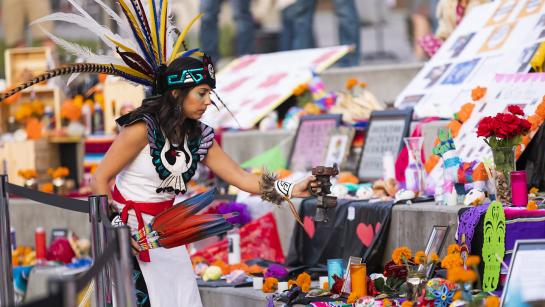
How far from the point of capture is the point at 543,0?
298 inches

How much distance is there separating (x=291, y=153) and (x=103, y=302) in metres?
3.78

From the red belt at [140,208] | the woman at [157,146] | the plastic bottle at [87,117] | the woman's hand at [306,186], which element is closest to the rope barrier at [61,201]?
the woman at [157,146]

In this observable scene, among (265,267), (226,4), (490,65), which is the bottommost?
(265,267)

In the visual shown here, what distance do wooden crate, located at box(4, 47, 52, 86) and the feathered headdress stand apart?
5.85 m

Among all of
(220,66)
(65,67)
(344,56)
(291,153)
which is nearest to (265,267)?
(291,153)

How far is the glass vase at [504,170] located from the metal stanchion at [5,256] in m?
2.20

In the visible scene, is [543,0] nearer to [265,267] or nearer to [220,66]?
[265,267]

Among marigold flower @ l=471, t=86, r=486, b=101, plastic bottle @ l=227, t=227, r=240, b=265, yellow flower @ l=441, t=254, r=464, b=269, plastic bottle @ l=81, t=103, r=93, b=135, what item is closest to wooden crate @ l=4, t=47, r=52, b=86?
plastic bottle @ l=81, t=103, r=93, b=135

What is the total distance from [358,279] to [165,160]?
1089mm

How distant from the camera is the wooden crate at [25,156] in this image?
10.1 meters

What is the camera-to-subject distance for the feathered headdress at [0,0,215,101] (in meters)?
5.17

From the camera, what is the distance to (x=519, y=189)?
5.32m

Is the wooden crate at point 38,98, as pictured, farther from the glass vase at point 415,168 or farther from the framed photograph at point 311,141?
the glass vase at point 415,168

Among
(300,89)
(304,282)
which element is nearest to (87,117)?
(300,89)
